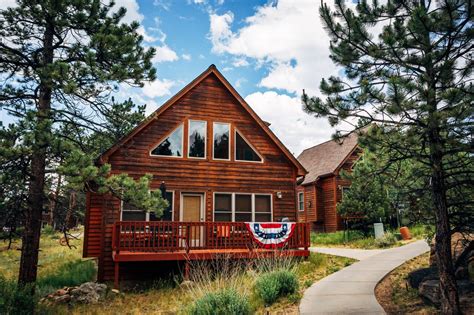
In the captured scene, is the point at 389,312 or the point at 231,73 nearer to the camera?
the point at 389,312

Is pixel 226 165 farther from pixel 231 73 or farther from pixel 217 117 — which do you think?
pixel 231 73

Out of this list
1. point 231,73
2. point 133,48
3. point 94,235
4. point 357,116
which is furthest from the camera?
point 231,73

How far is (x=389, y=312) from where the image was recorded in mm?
7125

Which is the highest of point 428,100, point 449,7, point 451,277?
point 449,7

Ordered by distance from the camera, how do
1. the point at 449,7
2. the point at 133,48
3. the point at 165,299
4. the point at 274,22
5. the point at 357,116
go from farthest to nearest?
the point at 274,22 < the point at 165,299 < the point at 133,48 < the point at 357,116 < the point at 449,7

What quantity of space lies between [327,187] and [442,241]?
19.8 metres

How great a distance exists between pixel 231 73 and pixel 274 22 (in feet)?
9.81

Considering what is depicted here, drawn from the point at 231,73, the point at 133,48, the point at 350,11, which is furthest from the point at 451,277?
the point at 231,73

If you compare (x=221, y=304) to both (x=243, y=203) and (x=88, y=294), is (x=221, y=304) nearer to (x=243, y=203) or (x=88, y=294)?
(x=88, y=294)

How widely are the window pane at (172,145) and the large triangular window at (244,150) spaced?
2.39 meters

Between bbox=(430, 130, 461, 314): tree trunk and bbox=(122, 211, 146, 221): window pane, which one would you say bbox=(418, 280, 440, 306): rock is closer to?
bbox=(430, 130, 461, 314): tree trunk

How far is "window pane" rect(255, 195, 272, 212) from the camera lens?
49.2 feet

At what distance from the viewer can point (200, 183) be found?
14344 millimetres

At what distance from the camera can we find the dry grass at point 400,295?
23.5 feet
